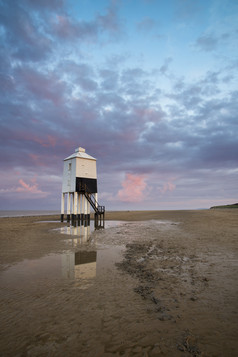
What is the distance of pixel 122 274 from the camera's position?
736 cm

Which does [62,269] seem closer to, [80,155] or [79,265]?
[79,265]

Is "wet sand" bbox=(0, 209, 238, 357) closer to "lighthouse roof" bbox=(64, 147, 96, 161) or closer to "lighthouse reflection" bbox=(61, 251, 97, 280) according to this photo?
"lighthouse reflection" bbox=(61, 251, 97, 280)

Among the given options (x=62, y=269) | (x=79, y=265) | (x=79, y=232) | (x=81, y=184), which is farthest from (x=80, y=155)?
(x=62, y=269)

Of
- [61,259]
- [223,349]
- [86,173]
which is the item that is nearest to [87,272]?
[61,259]

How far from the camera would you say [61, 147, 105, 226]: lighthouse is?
2922 centimetres

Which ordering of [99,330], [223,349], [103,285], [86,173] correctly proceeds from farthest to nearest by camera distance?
1. [86,173]
2. [103,285]
3. [99,330]
4. [223,349]

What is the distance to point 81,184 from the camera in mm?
29562

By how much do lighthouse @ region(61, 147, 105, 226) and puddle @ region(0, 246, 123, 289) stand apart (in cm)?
1850

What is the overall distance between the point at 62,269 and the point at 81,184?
21.9 m

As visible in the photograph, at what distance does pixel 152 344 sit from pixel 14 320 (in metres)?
3.04

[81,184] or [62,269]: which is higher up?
[81,184]

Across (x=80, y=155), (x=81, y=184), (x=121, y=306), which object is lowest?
(x=121, y=306)

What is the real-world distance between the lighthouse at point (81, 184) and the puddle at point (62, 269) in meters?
18.5

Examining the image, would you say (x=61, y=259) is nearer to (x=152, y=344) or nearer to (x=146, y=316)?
(x=146, y=316)
